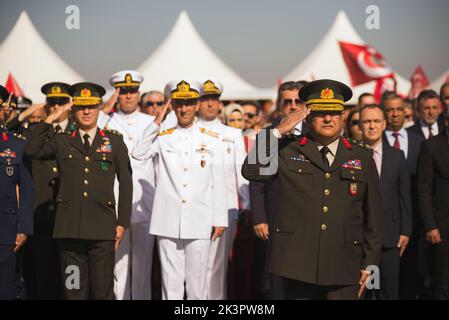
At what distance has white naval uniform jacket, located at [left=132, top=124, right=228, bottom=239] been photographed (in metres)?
6.87

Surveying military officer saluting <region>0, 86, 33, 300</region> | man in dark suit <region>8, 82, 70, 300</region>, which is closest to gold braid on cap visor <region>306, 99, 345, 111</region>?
military officer saluting <region>0, 86, 33, 300</region>

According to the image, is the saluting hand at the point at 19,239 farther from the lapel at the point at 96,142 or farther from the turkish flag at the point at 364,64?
the turkish flag at the point at 364,64

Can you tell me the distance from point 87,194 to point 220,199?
127 centimetres

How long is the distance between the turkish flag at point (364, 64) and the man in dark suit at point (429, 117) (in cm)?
522

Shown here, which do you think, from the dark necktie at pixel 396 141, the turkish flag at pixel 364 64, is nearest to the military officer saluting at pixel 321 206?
the dark necktie at pixel 396 141

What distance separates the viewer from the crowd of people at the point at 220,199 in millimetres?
5137

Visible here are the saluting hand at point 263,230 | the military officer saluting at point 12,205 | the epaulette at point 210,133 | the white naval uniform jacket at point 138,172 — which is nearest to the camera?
the military officer saluting at point 12,205

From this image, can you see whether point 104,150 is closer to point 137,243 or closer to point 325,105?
point 137,243

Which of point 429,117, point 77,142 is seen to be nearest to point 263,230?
point 77,142

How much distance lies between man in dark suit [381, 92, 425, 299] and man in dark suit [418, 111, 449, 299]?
512 mm

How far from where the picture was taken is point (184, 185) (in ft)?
22.7

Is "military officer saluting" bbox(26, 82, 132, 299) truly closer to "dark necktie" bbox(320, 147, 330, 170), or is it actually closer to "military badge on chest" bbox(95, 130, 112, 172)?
"military badge on chest" bbox(95, 130, 112, 172)

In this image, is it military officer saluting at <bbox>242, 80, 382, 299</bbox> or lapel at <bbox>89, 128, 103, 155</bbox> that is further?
lapel at <bbox>89, 128, 103, 155</bbox>

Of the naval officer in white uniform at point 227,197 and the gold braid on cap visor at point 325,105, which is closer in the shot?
the gold braid on cap visor at point 325,105
